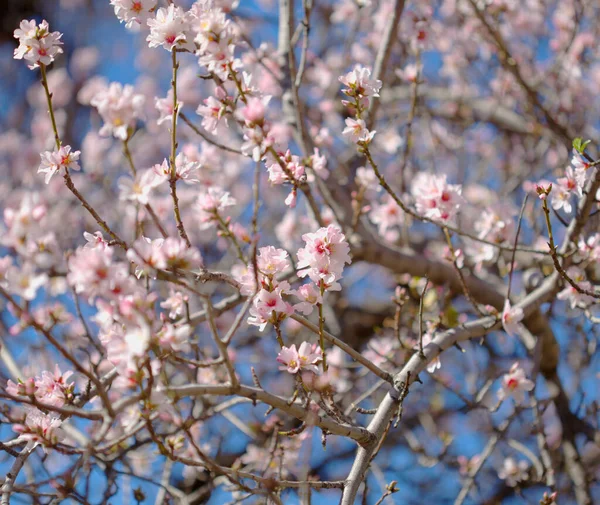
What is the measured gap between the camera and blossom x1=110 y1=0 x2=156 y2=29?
1984mm

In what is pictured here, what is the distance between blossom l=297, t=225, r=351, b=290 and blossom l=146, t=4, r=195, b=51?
2.41 feet

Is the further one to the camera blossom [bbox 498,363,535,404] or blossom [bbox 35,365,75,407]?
blossom [bbox 498,363,535,404]

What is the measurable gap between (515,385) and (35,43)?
2168 mm

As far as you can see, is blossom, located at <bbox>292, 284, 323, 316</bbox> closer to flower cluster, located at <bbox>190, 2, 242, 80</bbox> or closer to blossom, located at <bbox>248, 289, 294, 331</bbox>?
blossom, located at <bbox>248, 289, 294, 331</bbox>

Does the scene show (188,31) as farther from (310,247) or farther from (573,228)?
(573,228)

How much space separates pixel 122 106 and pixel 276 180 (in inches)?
21.1

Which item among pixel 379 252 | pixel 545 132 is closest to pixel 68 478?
pixel 379 252

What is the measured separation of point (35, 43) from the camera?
190 cm

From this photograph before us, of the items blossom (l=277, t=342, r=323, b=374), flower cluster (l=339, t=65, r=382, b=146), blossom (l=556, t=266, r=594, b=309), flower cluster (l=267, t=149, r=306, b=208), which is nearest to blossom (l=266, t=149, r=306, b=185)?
flower cluster (l=267, t=149, r=306, b=208)

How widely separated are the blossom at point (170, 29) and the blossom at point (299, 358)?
1.00m

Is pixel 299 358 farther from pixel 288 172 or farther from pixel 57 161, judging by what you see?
pixel 57 161

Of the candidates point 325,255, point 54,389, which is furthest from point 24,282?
point 325,255

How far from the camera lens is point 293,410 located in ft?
5.11

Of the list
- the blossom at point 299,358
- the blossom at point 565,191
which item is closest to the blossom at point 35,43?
the blossom at point 299,358
